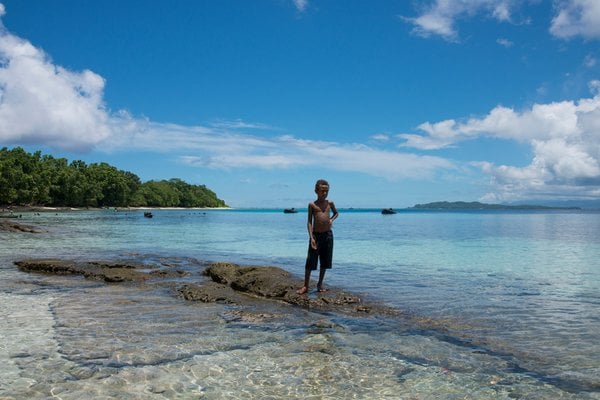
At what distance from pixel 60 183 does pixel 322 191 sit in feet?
383

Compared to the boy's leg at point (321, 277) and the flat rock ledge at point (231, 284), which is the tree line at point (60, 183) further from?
the boy's leg at point (321, 277)

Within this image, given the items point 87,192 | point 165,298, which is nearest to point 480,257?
point 165,298

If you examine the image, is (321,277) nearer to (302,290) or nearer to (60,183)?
(302,290)

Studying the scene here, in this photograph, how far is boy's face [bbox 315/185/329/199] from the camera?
10.5 m

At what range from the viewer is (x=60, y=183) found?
11044 cm

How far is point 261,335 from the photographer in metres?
7.61

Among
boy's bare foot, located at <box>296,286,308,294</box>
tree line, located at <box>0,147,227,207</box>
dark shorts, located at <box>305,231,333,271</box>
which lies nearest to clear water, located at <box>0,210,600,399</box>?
boy's bare foot, located at <box>296,286,308,294</box>

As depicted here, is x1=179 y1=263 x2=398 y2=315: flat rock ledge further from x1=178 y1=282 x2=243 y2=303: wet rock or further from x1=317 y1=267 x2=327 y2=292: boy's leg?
x1=317 y1=267 x2=327 y2=292: boy's leg

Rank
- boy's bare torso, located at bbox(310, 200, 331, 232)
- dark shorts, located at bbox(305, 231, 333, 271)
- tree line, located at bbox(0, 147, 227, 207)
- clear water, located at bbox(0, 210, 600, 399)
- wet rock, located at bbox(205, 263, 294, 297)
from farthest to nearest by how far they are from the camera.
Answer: tree line, located at bbox(0, 147, 227, 207), wet rock, located at bbox(205, 263, 294, 297), dark shorts, located at bbox(305, 231, 333, 271), boy's bare torso, located at bbox(310, 200, 331, 232), clear water, located at bbox(0, 210, 600, 399)

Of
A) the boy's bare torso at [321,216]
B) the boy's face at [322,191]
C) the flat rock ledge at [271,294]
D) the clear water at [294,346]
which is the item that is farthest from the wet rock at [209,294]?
the boy's face at [322,191]

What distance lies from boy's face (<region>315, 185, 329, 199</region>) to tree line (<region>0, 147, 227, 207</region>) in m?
93.7

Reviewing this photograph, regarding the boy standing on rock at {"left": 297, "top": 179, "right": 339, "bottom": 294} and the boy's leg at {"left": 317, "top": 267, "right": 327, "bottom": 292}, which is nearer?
the boy standing on rock at {"left": 297, "top": 179, "right": 339, "bottom": 294}

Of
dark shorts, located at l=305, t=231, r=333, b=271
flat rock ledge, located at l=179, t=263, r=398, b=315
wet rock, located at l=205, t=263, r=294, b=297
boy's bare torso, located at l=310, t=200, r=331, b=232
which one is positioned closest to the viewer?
flat rock ledge, located at l=179, t=263, r=398, b=315

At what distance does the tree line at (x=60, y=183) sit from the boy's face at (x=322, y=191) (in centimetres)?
9370
